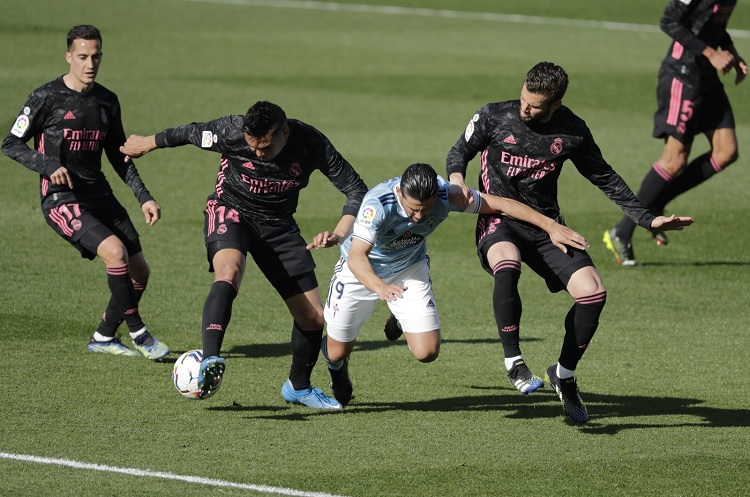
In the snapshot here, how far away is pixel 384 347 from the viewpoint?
392 inches

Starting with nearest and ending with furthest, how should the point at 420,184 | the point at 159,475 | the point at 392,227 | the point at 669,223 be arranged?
the point at 159,475
the point at 420,184
the point at 392,227
the point at 669,223

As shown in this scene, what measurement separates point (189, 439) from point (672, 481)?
111 inches

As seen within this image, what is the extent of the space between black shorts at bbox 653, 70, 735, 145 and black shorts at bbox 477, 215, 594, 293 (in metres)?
5.01

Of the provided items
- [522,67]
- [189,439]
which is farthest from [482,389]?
[522,67]

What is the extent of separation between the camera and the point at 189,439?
7.25m

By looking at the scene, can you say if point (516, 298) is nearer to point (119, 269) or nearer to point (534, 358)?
point (534, 358)

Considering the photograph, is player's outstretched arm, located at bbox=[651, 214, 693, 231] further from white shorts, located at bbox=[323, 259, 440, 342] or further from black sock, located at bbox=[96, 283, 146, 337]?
black sock, located at bbox=[96, 283, 146, 337]

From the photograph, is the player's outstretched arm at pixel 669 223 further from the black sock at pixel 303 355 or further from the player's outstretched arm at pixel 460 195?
the black sock at pixel 303 355

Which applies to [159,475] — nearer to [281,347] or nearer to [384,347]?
[281,347]

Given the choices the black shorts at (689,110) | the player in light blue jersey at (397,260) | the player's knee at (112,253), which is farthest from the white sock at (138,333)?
the black shorts at (689,110)

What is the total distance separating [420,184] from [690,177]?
662 centimetres

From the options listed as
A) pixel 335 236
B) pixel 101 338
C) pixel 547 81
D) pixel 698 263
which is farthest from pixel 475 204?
pixel 698 263

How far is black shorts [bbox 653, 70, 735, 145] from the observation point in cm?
1259

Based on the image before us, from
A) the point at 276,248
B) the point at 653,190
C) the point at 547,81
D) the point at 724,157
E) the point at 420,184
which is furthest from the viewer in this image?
the point at 653,190
